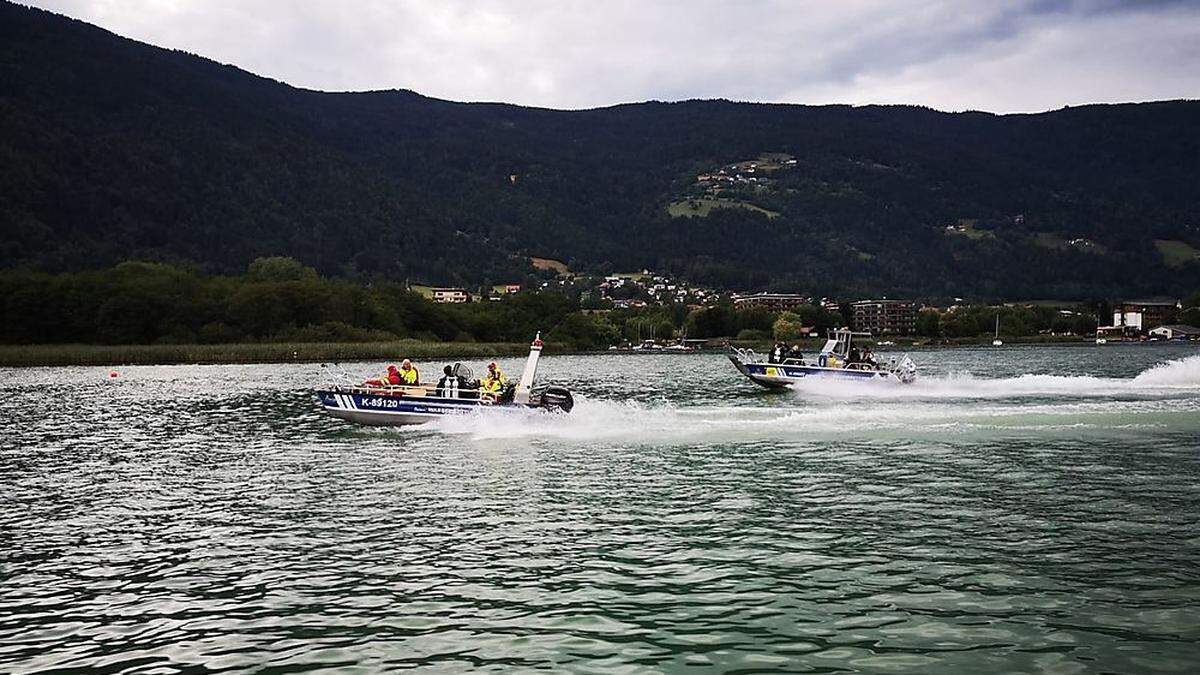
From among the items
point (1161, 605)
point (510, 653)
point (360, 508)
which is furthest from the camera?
point (360, 508)

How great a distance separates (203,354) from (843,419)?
101 meters

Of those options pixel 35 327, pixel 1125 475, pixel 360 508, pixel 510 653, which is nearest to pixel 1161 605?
pixel 510 653

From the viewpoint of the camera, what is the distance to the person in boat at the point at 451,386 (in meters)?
37.2

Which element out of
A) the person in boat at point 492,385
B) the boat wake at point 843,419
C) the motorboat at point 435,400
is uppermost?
the person in boat at point 492,385

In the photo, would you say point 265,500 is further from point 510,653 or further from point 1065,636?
point 1065,636

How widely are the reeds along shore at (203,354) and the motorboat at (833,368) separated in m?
70.6

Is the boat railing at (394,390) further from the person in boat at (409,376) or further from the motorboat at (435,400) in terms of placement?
the person in boat at (409,376)

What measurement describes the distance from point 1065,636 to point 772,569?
4467mm

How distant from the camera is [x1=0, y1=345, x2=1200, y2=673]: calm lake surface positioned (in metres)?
12.1

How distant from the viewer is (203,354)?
12338cm

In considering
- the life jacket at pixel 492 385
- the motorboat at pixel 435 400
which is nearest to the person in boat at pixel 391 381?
the motorboat at pixel 435 400

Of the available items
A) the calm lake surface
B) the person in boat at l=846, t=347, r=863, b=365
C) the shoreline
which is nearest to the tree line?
the shoreline

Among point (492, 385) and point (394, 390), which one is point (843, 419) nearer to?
point (492, 385)

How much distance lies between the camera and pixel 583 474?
26125 millimetres
